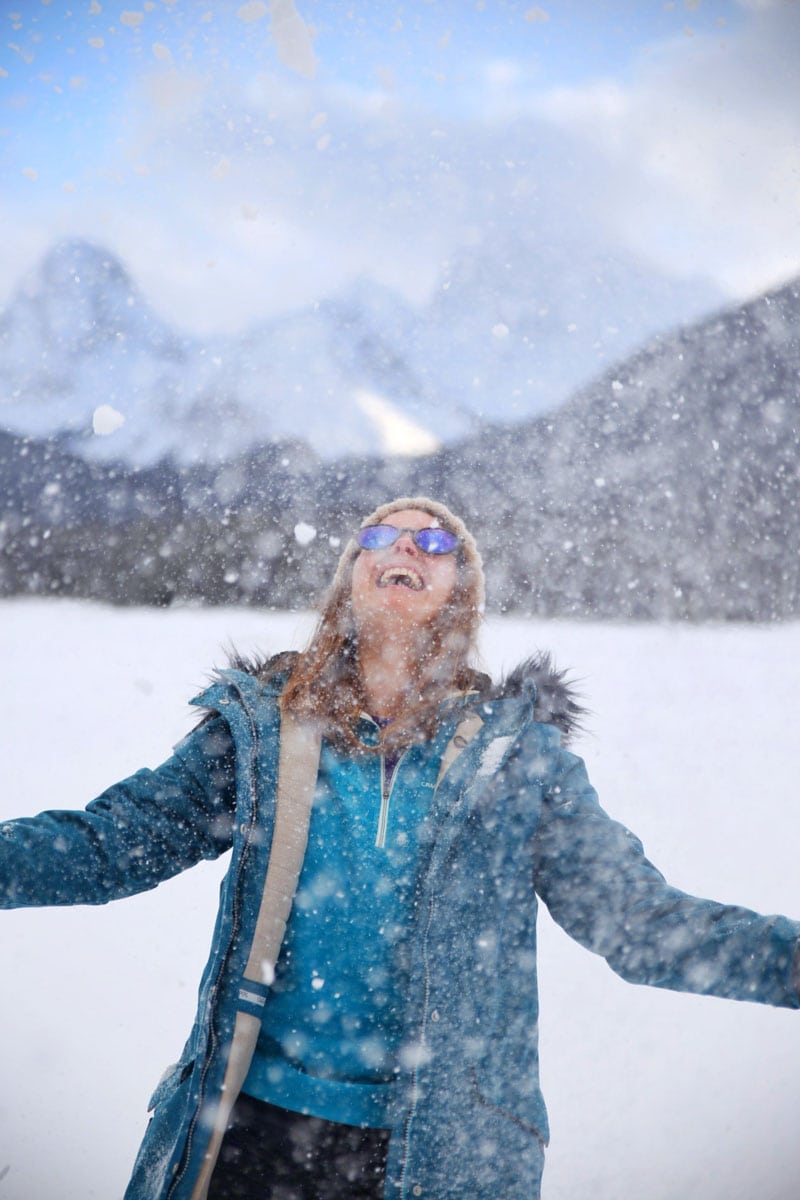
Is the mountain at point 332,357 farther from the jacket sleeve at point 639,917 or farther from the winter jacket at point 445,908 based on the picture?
the jacket sleeve at point 639,917

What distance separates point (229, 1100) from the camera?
839 mm

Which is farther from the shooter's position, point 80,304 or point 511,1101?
point 80,304

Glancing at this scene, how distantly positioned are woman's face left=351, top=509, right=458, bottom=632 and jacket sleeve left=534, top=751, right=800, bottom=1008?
0.30 meters

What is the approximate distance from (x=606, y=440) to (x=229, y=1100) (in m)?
6.33

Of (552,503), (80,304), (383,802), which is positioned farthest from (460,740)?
(80,304)

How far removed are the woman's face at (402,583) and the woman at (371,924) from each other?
175mm

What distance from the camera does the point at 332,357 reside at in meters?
7.59

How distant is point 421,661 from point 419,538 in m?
0.21

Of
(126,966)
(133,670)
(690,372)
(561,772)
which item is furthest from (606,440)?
(561,772)

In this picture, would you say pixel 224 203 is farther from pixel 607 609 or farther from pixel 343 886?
pixel 343 886

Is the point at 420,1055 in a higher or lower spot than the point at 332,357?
lower

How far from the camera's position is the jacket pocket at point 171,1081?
885mm

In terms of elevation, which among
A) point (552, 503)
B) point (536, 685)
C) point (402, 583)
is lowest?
point (536, 685)

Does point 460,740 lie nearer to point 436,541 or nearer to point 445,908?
point 445,908
